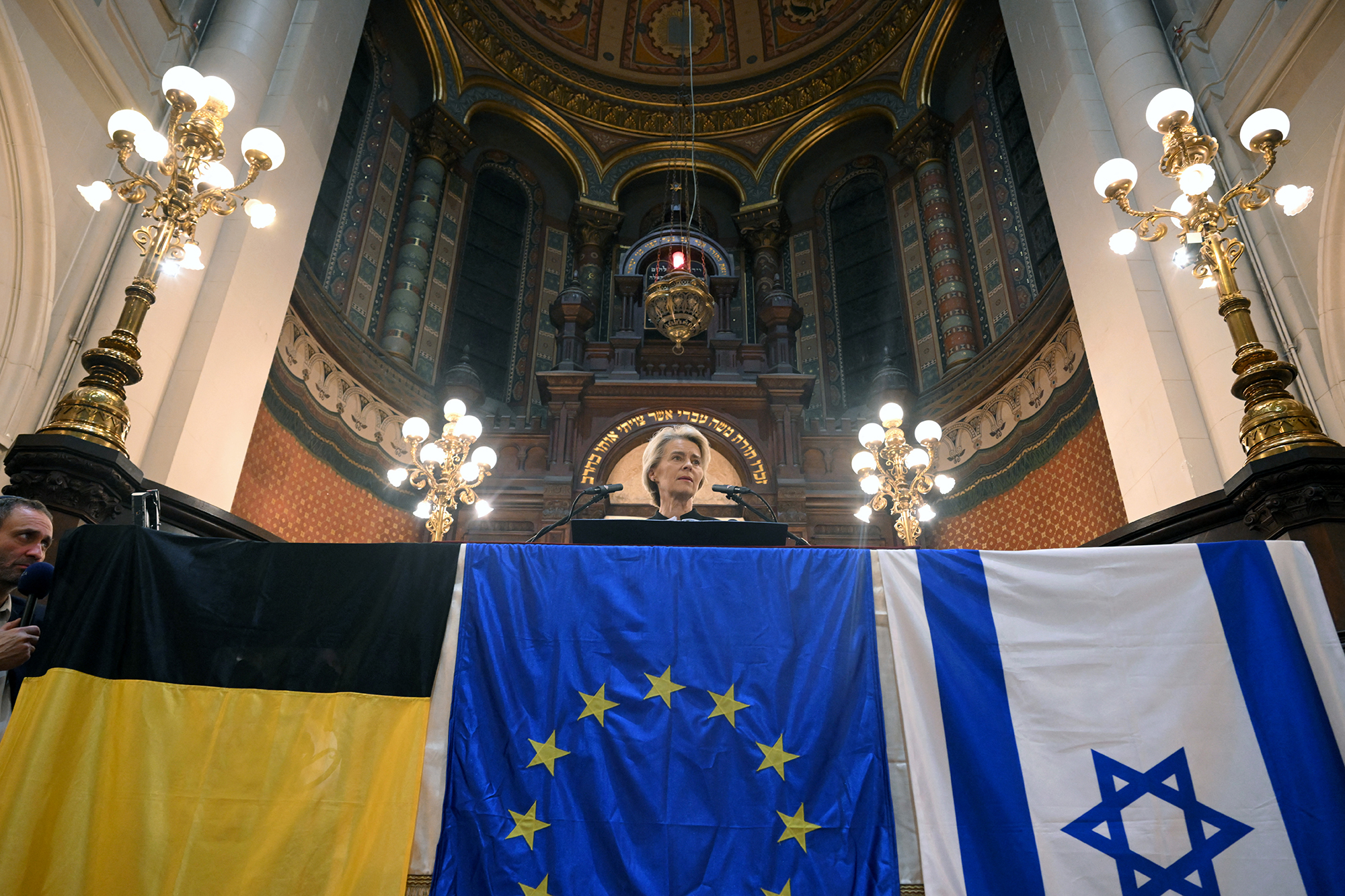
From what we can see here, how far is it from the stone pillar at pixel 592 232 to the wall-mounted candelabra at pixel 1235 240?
8870 millimetres

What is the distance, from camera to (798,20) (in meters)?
13.5

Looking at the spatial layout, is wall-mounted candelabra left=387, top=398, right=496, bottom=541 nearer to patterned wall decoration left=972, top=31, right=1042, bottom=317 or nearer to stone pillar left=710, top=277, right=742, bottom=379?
stone pillar left=710, top=277, right=742, bottom=379

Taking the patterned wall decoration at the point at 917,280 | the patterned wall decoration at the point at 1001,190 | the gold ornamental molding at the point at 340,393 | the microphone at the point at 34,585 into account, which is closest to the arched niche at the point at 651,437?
the gold ornamental molding at the point at 340,393

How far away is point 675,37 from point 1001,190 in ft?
23.3

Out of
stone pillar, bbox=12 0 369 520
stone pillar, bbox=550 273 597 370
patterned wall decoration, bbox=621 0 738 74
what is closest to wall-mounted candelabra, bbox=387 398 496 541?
stone pillar, bbox=12 0 369 520

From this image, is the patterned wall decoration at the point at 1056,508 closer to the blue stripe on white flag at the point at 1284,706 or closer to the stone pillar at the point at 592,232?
the blue stripe on white flag at the point at 1284,706

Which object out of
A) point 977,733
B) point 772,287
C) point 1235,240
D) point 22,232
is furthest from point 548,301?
point 977,733

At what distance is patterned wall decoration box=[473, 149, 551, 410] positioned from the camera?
1146cm

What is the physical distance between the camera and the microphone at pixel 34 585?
214 cm

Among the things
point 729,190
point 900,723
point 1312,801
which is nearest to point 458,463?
point 900,723

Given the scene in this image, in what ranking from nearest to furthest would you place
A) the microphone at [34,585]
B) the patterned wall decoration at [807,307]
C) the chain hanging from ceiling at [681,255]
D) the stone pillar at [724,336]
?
the microphone at [34,585] < the chain hanging from ceiling at [681,255] < the stone pillar at [724,336] < the patterned wall decoration at [807,307]

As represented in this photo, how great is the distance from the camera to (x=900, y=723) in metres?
2.15

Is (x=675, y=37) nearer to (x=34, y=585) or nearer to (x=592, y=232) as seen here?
(x=592, y=232)

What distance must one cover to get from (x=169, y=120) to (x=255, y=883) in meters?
4.25
